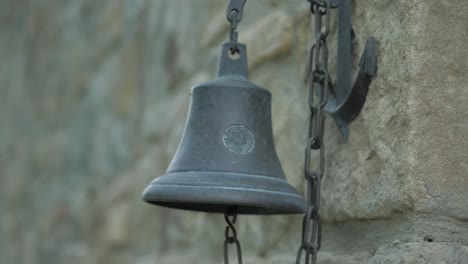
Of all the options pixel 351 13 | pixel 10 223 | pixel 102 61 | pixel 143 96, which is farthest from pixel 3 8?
pixel 351 13

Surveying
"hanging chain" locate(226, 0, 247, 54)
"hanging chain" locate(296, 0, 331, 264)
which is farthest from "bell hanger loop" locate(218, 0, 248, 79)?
"hanging chain" locate(296, 0, 331, 264)

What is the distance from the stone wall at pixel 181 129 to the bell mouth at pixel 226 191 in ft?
0.40

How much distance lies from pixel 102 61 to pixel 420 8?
1630 millimetres

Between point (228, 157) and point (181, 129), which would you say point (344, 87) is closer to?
point (228, 157)

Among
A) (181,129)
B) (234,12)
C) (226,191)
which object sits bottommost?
(226,191)

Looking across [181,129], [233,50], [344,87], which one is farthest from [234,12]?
[181,129]

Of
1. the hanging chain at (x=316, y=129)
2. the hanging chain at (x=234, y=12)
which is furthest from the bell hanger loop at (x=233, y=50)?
the hanging chain at (x=316, y=129)

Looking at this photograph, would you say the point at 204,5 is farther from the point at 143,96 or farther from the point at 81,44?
the point at 81,44

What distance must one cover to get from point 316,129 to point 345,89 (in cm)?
8

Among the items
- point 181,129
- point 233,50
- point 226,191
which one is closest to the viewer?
point 226,191

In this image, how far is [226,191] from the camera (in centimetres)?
101

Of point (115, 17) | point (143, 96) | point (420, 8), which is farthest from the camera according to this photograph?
point (115, 17)

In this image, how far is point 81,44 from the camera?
2.72 m

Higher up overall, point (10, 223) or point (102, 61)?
point (102, 61)
